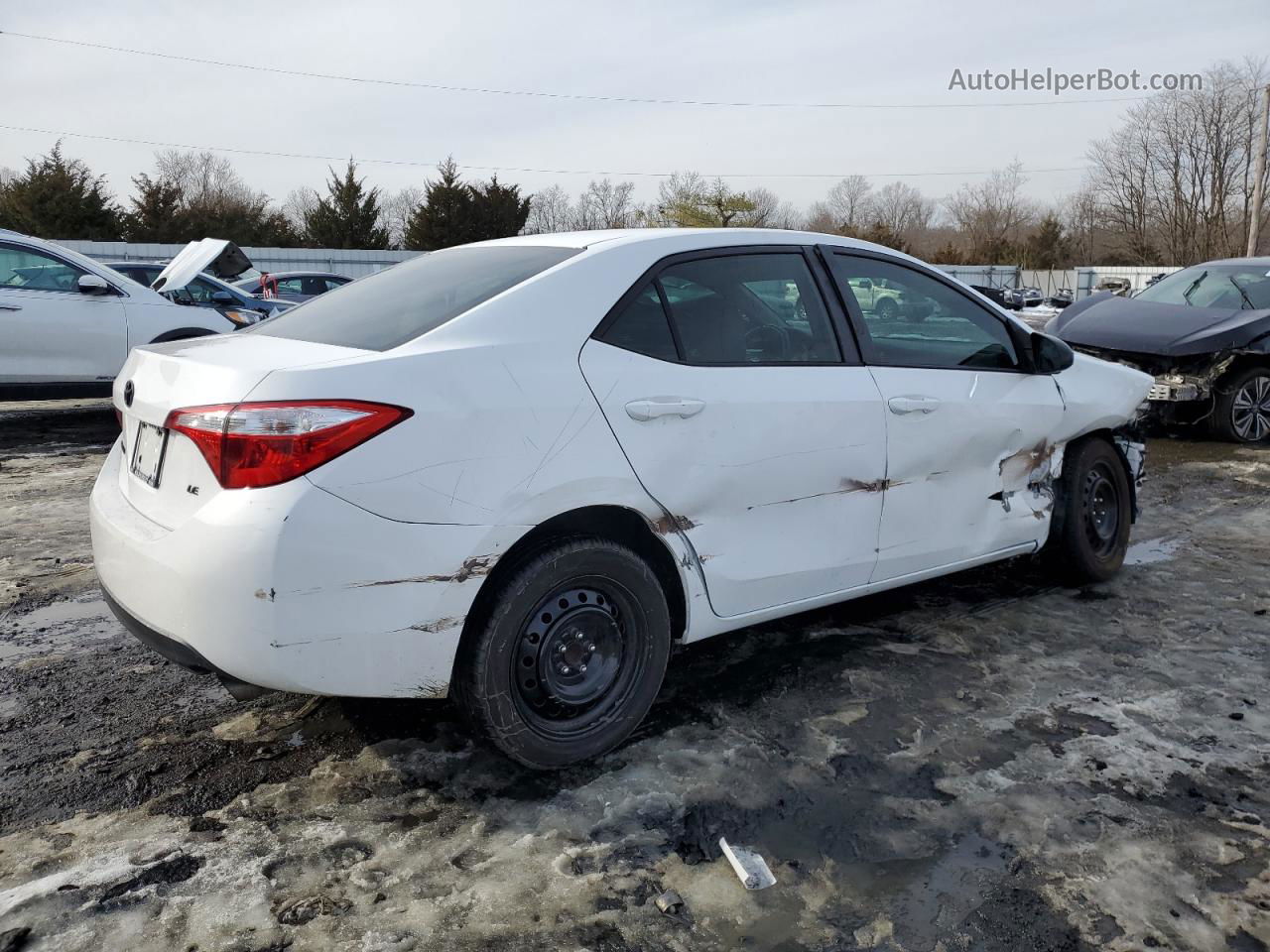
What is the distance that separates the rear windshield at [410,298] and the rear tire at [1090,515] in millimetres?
2708

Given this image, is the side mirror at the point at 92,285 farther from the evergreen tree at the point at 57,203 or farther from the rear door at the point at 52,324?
the evergreen tree at the point at 57,203

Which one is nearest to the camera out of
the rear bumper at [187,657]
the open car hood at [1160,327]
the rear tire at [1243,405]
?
the rear bumper at [187,657]

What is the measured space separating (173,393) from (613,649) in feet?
4.72

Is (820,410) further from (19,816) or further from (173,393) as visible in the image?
(19,816)

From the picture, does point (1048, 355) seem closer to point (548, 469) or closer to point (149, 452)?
point (548, 469)

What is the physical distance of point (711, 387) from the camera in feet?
10.4

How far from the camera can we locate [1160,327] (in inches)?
375

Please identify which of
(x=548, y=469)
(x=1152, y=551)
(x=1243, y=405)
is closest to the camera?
(x=548, y=469)

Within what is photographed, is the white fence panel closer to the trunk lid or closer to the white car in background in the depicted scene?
the white car in background

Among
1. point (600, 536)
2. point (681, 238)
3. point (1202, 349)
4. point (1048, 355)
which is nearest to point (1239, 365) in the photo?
point (1202, 349)

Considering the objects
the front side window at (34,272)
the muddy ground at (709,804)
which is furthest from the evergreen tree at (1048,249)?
the muddy ground at (709,804)

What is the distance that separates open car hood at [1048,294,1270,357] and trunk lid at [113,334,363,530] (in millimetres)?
8406

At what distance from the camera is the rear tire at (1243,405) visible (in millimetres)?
9422

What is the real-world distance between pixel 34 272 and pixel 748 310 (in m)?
7.94
